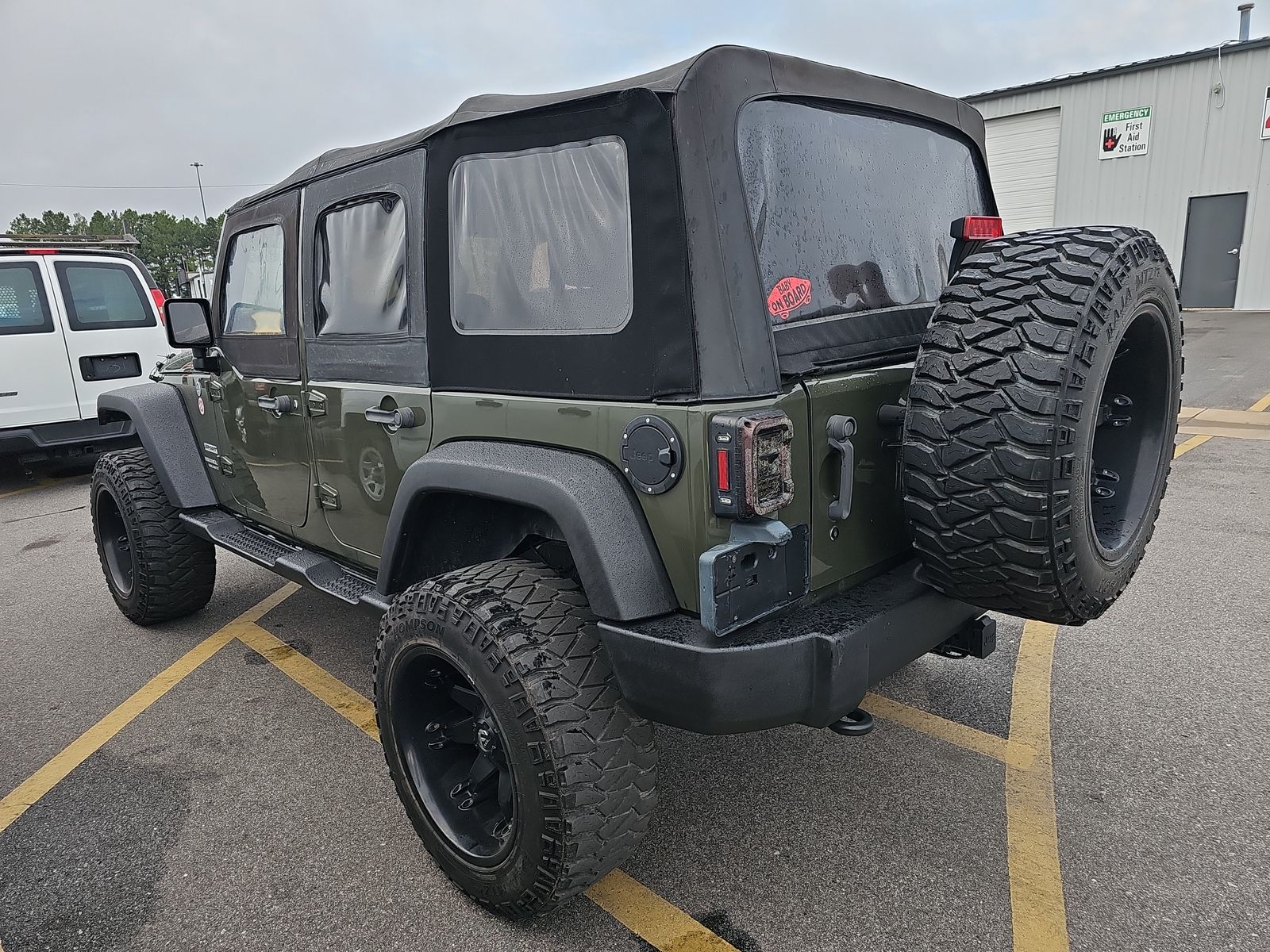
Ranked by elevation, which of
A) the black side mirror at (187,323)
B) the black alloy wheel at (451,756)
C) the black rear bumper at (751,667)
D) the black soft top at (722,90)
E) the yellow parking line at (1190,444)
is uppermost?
the black soft top at (722,90)

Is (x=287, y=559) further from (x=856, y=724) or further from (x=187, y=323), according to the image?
(x=856, y=724)

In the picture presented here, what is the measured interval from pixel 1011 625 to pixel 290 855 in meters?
3.14

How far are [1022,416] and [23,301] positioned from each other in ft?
27.0

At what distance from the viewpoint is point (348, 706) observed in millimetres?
3402

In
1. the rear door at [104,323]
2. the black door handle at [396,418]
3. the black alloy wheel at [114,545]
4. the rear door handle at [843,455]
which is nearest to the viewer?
the rear door handle at [843,455]

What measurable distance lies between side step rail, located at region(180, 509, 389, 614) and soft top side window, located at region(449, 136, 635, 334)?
41.0 inches

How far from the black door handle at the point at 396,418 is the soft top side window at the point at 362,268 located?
258mm

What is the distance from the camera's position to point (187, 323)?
3.67m

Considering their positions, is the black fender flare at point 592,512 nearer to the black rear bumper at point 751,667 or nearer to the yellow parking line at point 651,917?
the black rear bumper at point 751,667

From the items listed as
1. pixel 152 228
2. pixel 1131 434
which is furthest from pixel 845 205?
pixel 152 228

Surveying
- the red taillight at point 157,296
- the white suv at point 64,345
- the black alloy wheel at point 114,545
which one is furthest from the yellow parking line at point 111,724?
the red taillight at point 157,296

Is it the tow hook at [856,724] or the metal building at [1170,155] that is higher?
the metal building at [1170,155]

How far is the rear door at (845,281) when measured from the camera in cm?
203

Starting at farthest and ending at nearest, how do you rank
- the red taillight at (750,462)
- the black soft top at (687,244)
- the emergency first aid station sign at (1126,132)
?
the emergency first aid station sign at (1126,132), the black soft top at (687,244), the red taillight at (750,462)
